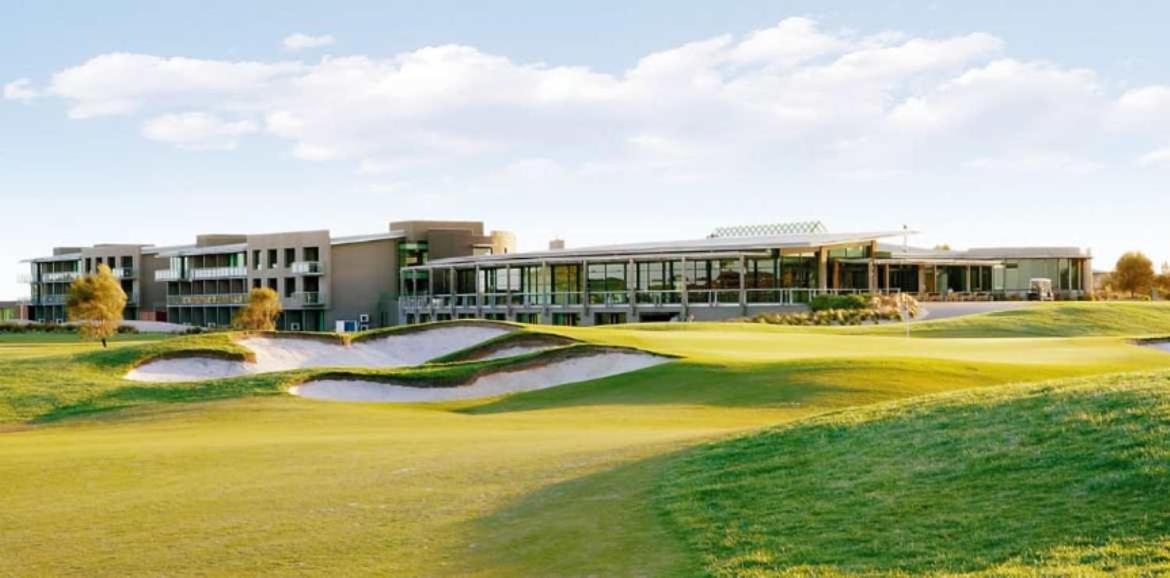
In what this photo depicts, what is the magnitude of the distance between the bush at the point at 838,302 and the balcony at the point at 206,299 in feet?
181

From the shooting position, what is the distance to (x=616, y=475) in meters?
13.8

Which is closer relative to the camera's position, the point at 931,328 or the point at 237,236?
the point at 931,328

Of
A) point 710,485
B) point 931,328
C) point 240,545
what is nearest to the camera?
point 240,545

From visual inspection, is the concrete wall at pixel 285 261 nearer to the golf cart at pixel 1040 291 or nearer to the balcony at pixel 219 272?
the balcony at pixel 219 272

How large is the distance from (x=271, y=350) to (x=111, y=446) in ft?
64.8

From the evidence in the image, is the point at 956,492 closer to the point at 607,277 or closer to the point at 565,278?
the point at 607,277

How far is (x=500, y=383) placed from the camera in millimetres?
31969

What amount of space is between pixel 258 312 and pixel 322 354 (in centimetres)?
3865

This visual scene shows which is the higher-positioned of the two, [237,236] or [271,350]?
[237,236]

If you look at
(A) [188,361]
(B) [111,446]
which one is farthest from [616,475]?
(A) [188,361]

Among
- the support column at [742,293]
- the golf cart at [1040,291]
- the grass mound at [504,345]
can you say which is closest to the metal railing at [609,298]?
the support column at [742,293]

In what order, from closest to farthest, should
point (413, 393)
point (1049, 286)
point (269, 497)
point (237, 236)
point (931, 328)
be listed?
point (269, 497) → point (413, 393) → point (931, 328) → point (1049, 286) → point (237, 236)

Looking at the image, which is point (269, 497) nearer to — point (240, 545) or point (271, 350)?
point (240, 545)

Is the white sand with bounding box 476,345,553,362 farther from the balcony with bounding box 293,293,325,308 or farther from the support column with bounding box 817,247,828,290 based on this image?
the balcony with bounding box 293,293,325,308
